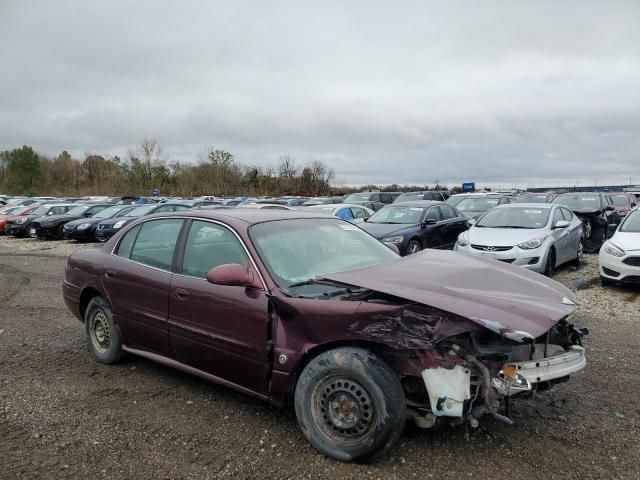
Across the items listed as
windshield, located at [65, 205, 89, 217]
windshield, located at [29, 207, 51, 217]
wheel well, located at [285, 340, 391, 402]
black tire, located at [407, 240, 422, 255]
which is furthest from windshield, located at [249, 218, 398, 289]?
windshield, located at [29, 207, 51, 217]

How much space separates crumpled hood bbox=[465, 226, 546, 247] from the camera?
29.7ft

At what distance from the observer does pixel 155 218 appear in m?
4.72

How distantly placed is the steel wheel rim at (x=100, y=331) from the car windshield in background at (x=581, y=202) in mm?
12939

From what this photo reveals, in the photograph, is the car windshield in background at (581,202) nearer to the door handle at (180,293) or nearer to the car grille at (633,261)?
the car grille at (633,261)

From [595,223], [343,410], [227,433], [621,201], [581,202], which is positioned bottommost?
[227,433]

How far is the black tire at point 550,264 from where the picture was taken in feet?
29.8

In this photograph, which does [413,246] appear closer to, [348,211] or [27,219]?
[348,211]

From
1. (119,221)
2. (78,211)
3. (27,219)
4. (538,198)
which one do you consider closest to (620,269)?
(538,198)

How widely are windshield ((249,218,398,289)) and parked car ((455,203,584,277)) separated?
510 cm

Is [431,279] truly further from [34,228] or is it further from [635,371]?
[34,228]

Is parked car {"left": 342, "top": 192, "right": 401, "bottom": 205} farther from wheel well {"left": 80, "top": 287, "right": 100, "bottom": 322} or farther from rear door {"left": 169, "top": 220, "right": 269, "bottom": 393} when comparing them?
rear door {"left": 169, "top": 220, "right": 269, "bottom": 393}

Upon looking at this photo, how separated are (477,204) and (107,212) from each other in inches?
585

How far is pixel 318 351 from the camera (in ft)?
10.6

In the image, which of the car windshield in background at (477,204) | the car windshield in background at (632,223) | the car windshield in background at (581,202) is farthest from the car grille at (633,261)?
the car windshield in background at (477,204)
